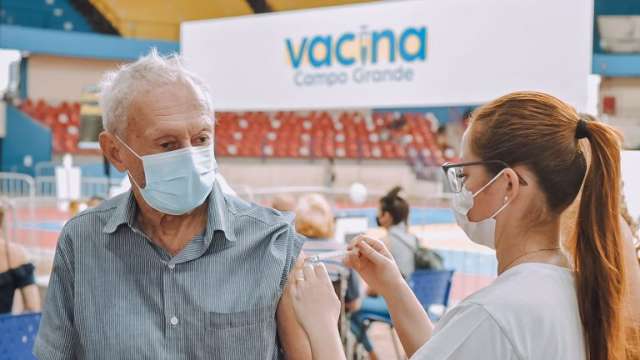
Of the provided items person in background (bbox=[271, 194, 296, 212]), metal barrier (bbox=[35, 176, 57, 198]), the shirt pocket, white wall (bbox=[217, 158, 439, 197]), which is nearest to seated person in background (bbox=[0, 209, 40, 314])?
person in background (bbox=[271, 194, 296, 212])

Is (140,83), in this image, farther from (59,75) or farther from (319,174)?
(59,75)

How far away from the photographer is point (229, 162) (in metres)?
20.2

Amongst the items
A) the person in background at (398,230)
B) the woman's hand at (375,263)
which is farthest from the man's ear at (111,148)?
the person in background at (398,230)

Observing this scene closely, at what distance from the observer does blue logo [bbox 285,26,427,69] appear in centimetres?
405

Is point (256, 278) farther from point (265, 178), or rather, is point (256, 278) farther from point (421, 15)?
point (265, 178)

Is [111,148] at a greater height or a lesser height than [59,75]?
lesser

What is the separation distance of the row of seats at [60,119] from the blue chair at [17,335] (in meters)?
17.8

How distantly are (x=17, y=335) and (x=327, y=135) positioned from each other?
17.7 meters

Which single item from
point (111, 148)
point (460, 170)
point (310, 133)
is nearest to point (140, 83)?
point (111, 148)

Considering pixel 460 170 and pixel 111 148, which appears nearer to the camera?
pixel 460 170

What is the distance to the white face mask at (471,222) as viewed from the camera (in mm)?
1363

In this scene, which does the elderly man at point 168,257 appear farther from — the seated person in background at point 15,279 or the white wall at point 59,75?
the white wall at point 59,75

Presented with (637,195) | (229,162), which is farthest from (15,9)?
(637,195)

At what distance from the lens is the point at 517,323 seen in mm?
1135
